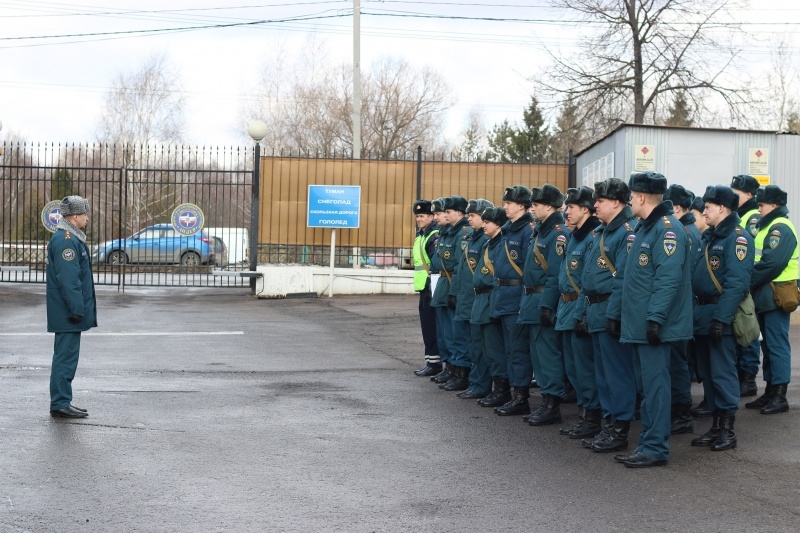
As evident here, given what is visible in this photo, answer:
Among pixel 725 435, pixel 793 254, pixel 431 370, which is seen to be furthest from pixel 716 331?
pixel 431 370

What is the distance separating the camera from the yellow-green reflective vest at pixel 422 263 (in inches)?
446

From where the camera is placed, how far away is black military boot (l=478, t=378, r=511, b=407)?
30.6ft

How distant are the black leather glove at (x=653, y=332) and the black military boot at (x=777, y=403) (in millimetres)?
2503

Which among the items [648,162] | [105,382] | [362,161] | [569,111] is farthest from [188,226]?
[569,111]

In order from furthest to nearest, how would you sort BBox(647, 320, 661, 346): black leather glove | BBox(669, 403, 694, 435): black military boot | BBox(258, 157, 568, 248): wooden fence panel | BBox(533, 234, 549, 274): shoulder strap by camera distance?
BBox(258, 157, 568, 248): wooden fence panel < BBox(533, 234, 549, 274): shoulder strap < BBox(669, 403, 694, 435): black military boot < BBox(647, 320, 661, 346): black leather glove

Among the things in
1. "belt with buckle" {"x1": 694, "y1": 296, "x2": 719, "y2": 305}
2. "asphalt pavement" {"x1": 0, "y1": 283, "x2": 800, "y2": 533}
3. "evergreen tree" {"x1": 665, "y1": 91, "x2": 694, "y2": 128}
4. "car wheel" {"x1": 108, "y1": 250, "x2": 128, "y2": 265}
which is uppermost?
"evergreen tree" {"x1": 665, "y1": 91, "x2": 694, "y2": 128}

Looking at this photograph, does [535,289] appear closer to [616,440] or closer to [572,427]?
[572,427]

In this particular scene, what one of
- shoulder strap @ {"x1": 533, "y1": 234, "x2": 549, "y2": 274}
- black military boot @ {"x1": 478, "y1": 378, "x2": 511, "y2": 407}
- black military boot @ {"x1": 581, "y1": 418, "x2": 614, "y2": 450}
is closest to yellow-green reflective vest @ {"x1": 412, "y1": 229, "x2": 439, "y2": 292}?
black military boot @ {"x1": 478, "y1": 378, "x2": 511, "y2": 407}

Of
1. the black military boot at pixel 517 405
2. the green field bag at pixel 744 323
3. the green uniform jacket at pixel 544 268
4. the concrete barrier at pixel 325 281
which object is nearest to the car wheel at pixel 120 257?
the concrete barrier at pixel 325 281

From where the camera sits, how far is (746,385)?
382 inches

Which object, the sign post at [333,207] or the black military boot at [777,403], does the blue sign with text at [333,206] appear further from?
the black military boot at [777,403]

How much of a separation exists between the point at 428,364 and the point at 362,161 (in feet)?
33.5

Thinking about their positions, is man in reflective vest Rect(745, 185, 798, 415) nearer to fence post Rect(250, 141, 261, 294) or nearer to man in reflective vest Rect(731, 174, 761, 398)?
man in reflective vest Rect(731, 174, 761, 398)

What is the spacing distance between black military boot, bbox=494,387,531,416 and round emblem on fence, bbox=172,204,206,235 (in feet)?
42.7
